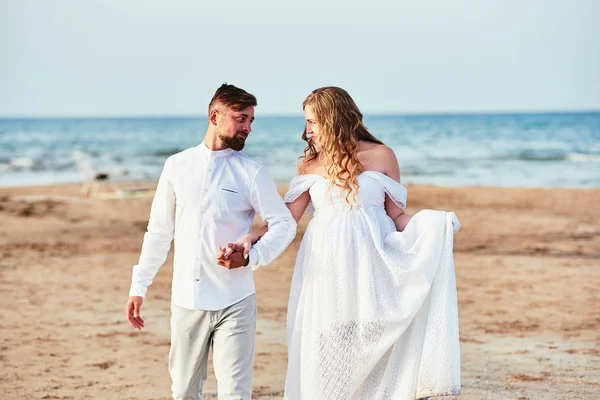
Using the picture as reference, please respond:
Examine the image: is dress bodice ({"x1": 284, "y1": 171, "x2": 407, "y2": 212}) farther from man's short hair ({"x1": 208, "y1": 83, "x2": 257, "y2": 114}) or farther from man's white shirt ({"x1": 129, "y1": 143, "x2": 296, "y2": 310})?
man's short hair ({"x1": 208, "y1": 83, "x2": 257, "y2": 114})

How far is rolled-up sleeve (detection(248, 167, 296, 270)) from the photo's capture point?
418 centimetres

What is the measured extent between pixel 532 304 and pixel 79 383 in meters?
4.92

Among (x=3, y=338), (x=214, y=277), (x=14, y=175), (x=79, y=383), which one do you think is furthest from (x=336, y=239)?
(x=14, y=175)

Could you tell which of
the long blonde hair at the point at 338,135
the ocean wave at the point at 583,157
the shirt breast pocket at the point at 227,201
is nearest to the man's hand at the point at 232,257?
the shirt breast pocket at the point at 227,201

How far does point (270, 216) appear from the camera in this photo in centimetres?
425

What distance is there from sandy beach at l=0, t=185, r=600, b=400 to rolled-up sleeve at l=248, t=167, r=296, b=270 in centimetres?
256

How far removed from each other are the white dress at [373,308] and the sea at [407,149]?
19103 millimetres

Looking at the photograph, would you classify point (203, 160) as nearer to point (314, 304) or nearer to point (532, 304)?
point (314, 304)

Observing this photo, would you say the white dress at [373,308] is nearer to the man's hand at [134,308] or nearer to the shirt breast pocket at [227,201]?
the shirt breast pocket at [227,201]

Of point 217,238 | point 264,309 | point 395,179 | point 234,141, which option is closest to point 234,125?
point 234,141

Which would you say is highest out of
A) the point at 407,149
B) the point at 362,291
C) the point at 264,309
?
the point at 362,291

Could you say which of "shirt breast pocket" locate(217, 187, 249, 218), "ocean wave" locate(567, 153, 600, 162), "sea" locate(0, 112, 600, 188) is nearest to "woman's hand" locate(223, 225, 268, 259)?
"shirt breast pocket" locate(217, 187, 249, 218)

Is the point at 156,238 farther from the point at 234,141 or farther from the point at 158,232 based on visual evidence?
the point at 234,141

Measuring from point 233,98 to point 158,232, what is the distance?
70 centimetres
